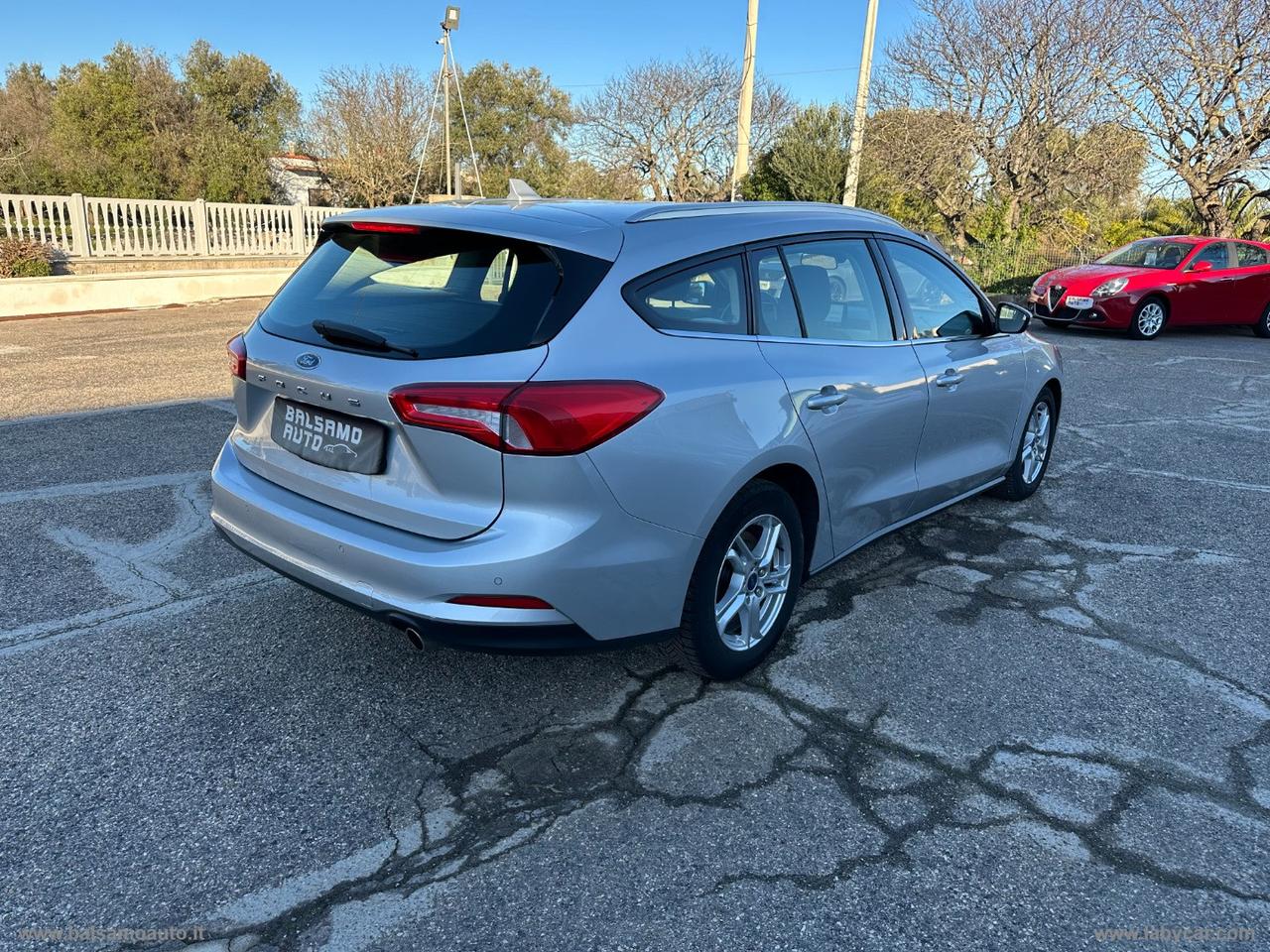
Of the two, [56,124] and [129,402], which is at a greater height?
[56,124]

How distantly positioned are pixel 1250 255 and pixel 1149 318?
260 cm

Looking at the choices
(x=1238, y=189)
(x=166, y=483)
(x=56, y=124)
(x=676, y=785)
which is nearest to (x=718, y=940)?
(x=676, y=785)

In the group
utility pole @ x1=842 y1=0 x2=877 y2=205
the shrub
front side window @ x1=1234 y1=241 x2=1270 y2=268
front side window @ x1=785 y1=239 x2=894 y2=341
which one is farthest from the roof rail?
utility pole @ x1=842 y1=0 x2=877 y2=205

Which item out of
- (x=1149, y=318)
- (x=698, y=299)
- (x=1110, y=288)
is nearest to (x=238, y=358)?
(x=698, y=299)

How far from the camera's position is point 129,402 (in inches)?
298

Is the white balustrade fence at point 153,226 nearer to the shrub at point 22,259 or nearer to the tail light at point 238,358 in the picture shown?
the shrub at point 22,259

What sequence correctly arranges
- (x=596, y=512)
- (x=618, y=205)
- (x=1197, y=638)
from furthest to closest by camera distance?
(x=1197, y=638), (x=618, y=205), (x=596, y=512)

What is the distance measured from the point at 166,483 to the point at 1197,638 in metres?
5.38

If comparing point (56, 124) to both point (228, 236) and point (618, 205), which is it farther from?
point (618, 205)

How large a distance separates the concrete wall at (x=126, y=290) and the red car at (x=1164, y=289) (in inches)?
561

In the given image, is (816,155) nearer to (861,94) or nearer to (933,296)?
(861,94)

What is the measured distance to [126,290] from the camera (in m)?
15.4

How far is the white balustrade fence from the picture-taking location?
15.3 meters
